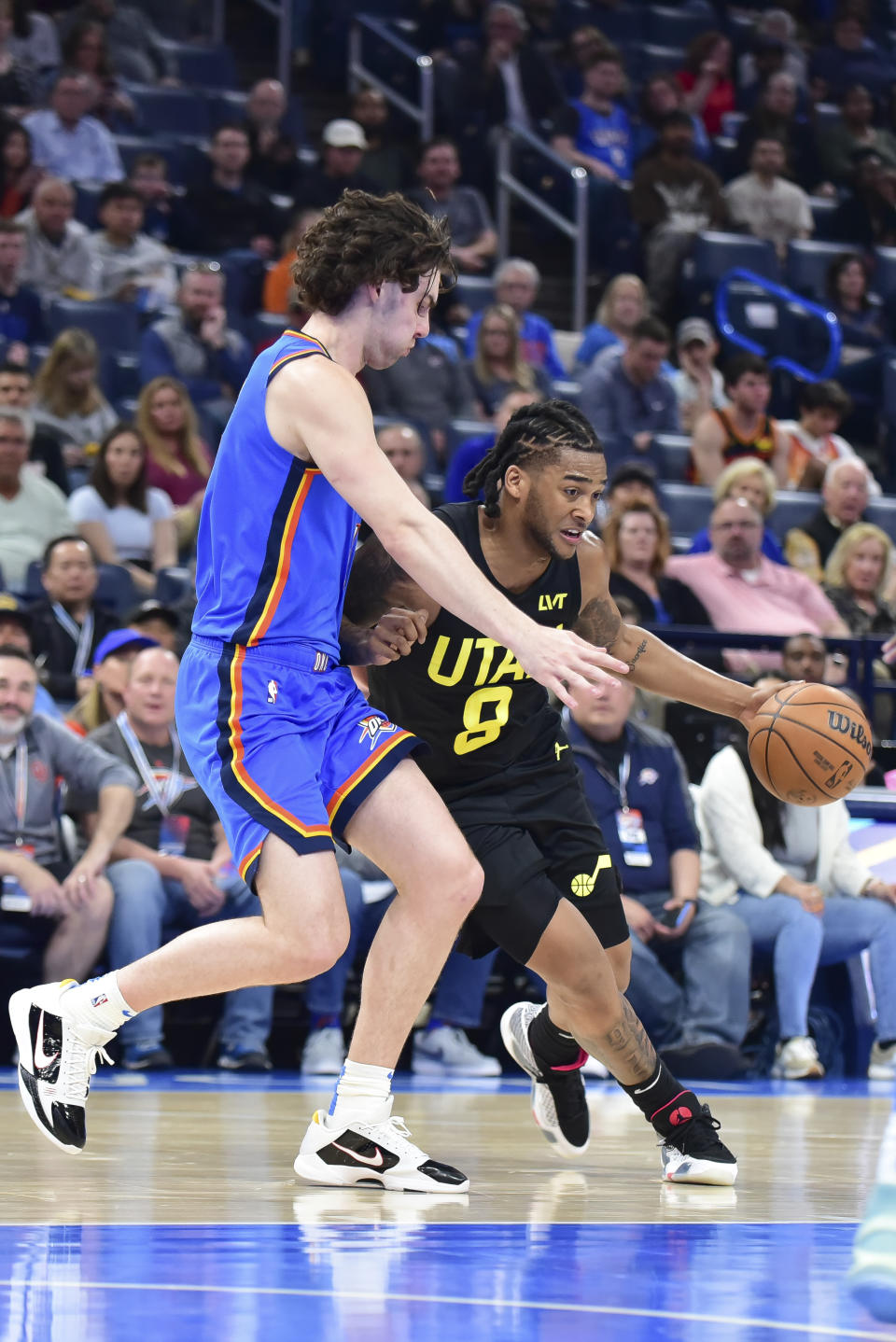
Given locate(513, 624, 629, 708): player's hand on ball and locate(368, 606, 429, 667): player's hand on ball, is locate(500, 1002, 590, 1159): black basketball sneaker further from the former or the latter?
locate(513, 624, 629, 708): player's hand on ball

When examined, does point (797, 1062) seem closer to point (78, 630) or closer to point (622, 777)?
point (622, 777)

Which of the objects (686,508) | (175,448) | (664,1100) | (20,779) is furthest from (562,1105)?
(686,508)

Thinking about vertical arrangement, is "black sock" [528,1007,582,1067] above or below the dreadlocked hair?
below

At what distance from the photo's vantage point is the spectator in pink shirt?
30.8 ft

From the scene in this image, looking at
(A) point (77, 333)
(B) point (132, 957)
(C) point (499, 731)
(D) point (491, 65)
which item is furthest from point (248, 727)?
(D) point (491, 65)

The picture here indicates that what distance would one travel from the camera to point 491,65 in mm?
14000

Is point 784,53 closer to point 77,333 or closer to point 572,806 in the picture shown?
point 77,333

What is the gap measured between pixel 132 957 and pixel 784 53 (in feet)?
37.6

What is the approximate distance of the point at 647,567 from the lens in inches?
364

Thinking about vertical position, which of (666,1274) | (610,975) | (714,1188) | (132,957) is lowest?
(132,957)

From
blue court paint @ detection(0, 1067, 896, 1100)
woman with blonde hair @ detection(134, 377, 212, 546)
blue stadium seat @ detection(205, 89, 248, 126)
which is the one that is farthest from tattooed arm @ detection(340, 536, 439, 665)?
blue stadium seat @ detection(205, 89, 248, 126)

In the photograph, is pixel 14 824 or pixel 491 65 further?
pixel 491 65

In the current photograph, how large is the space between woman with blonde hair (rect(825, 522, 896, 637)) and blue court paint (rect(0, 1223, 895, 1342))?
665 centimetres

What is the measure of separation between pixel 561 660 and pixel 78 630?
5.19m
